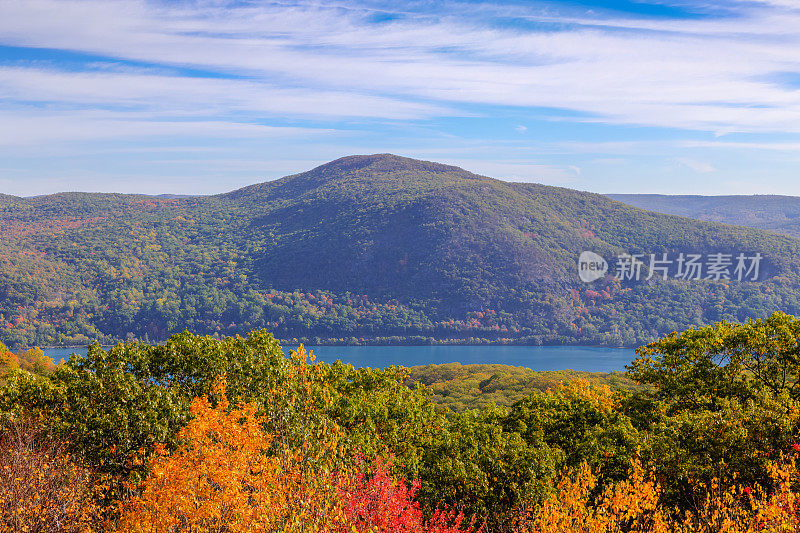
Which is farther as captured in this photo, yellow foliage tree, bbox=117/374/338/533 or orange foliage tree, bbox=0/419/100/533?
orange foliage tree, bbox=0/419/100/533

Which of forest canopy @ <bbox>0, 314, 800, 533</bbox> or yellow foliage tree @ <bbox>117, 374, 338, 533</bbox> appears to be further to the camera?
forest canopy @ <bbox>0, 314, 800, 533</bbox>

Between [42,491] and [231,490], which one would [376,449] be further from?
[42,491]

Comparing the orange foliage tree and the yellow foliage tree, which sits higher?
the yellow foliage tree

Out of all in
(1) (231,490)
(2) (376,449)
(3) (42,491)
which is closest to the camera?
(1) (231,490)

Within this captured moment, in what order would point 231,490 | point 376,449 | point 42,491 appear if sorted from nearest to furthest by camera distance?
1. point 231,490
2. point 42,491
3. point 376,449

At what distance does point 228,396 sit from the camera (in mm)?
25188

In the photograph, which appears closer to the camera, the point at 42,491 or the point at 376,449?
the point at 42,491

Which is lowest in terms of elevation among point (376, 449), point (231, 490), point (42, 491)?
point (42, 491)

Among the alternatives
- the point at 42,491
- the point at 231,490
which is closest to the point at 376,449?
the point at 231,490

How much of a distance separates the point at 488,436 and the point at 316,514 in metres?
11.5

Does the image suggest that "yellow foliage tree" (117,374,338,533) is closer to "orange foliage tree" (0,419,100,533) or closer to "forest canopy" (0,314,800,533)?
"forest canopy" (0,314,800,533)

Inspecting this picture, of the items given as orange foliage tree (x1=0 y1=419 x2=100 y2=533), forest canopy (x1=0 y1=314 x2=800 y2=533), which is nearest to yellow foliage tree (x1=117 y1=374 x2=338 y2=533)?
forest canopy (x1=0 y1=314 x2=800 y2=533)

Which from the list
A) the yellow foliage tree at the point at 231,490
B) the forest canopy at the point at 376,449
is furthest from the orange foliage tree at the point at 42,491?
the yellow foliage tree at the point at 231,490

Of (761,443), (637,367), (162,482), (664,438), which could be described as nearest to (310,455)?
(162,482)
